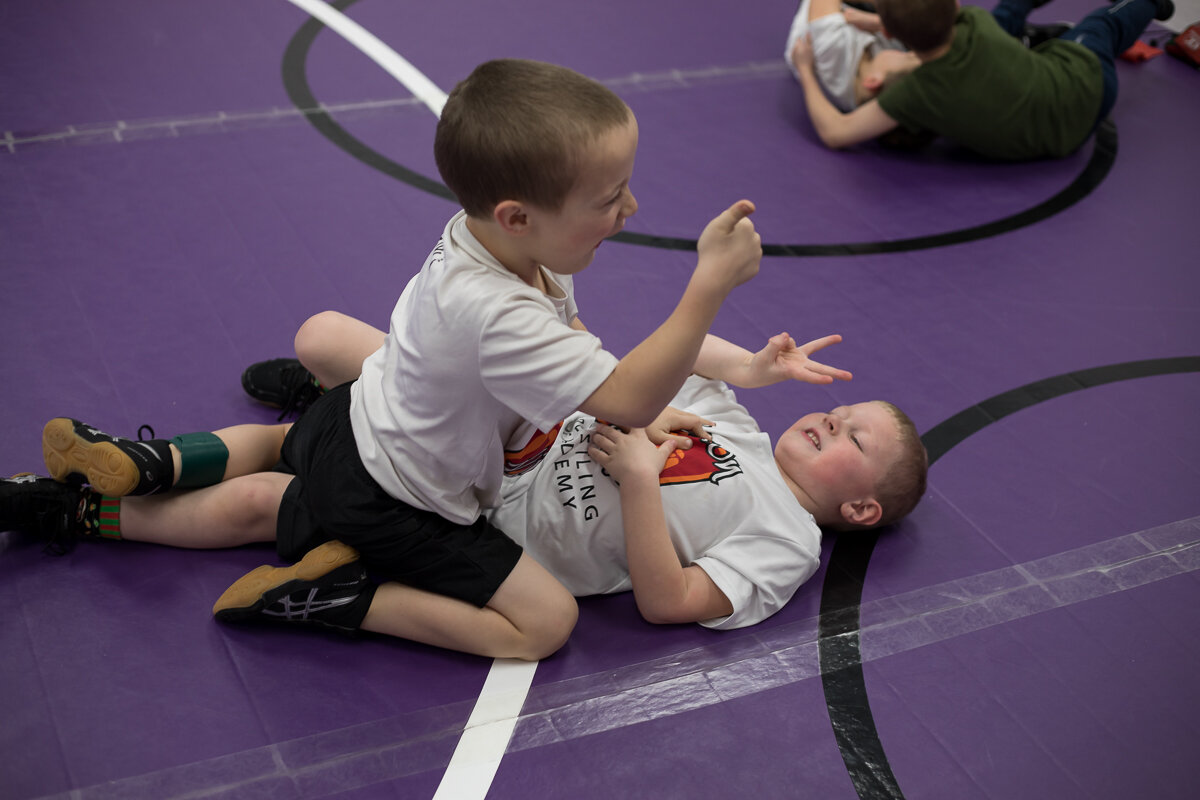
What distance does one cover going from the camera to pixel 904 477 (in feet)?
6.33

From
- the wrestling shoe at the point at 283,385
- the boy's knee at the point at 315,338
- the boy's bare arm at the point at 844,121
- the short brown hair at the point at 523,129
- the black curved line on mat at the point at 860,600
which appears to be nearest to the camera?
the short brown hair at the point at 523,129

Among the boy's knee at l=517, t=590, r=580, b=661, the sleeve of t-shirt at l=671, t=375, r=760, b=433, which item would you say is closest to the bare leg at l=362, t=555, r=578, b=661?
the boy's knee at l=517, t=590, r=580, b=661

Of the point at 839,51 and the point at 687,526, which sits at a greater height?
the point at 839,51

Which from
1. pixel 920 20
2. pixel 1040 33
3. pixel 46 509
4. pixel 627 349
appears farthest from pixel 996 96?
pixel 46 509

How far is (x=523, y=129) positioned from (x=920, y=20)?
2.29 m

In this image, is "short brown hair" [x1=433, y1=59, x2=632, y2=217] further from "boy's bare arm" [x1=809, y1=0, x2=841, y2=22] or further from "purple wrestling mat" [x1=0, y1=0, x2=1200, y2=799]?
"boy's bare arm" [x1=809, y1=0, x2=841, y2=22]

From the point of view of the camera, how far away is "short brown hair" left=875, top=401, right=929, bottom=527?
1929mm


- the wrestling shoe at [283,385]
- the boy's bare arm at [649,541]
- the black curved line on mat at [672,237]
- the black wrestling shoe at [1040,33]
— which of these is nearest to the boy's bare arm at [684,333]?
the boy's bare arm at [649,541]

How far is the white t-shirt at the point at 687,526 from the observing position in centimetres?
180

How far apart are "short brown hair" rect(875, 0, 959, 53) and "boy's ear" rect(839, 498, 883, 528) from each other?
1884mm

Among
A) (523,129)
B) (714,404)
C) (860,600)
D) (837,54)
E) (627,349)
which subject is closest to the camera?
(523,129)

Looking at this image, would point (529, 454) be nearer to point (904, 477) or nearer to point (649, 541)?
point (649, 541)

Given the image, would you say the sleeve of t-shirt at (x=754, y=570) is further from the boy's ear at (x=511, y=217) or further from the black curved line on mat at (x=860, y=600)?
the boy's ear at (x=511, y=217)

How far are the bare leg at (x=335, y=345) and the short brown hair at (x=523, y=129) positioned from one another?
0.63m
